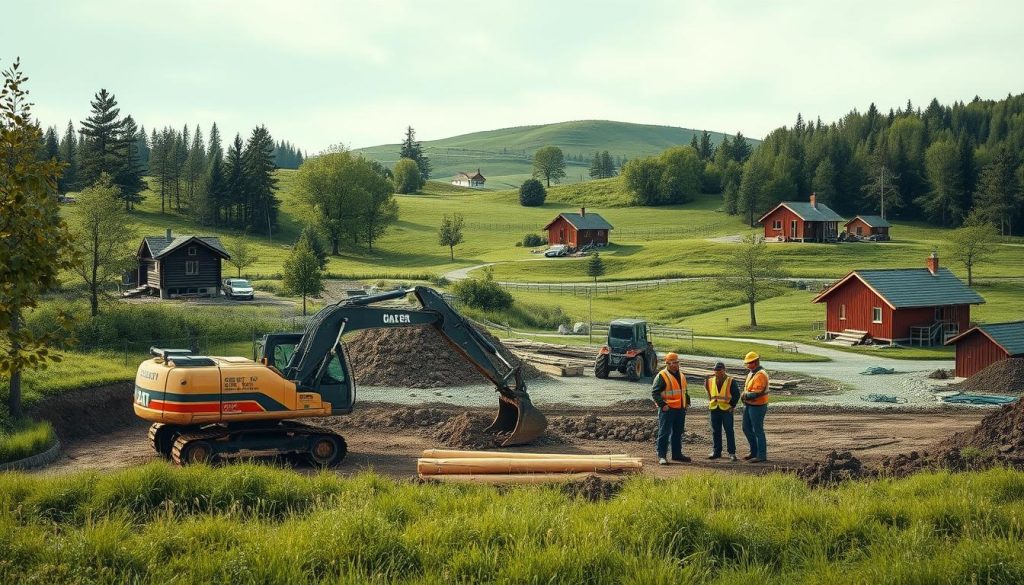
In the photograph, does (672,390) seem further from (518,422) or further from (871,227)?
(871,227)

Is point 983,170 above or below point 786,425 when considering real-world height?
above

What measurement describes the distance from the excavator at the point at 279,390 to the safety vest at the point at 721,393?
4.20 m

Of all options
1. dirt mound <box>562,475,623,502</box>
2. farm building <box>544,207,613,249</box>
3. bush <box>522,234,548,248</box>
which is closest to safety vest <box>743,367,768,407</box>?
dirt mound <box>562,475,623,502</box>

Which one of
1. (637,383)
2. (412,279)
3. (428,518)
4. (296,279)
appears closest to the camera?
(428,518)

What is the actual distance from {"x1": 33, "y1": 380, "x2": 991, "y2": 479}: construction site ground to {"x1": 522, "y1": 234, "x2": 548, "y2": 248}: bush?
2982 inches

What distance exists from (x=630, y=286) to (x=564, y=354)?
35.0m

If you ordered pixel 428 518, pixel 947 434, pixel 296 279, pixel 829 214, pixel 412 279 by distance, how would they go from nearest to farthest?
pixel 428 518 < pixel 947 434 < pixel 296 279 < pixel 412 279 < pixel 829 214

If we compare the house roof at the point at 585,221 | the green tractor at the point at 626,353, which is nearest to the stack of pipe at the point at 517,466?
the green tractor at the point at 626,353

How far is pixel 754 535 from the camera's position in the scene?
33.2 ft

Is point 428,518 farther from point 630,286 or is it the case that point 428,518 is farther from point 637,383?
point 630,286

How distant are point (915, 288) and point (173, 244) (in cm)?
4271

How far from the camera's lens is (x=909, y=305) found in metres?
48.8

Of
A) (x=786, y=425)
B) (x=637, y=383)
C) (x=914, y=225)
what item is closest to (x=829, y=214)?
(x=914, y=225)

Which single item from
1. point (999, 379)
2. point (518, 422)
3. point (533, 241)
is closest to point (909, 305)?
point (999, 379)
